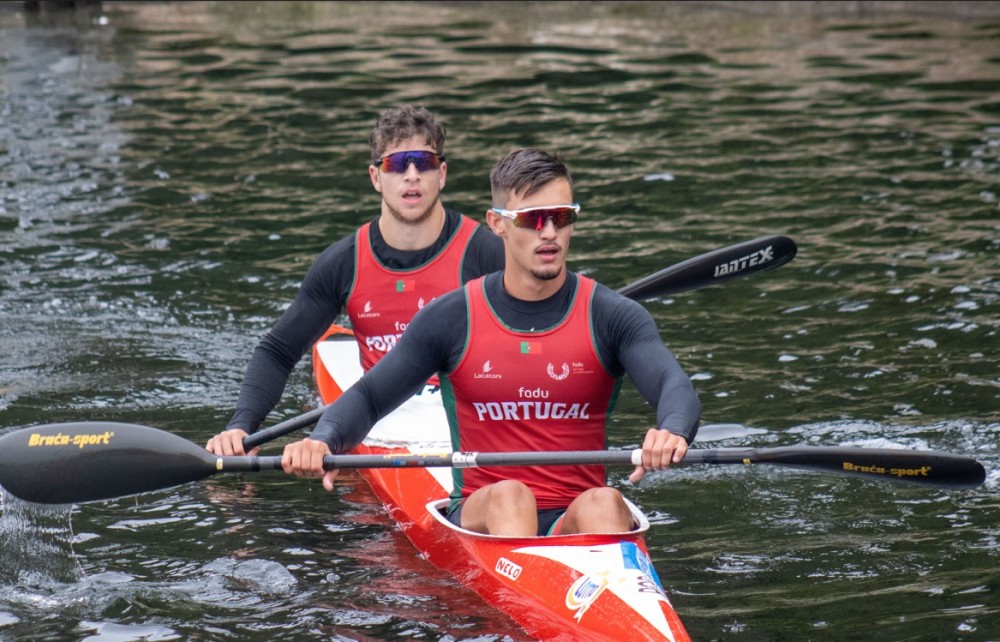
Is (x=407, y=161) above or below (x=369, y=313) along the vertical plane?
above

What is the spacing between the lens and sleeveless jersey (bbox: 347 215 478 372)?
721cm

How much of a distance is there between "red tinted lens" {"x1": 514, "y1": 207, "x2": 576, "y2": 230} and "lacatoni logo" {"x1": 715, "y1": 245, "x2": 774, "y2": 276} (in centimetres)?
286

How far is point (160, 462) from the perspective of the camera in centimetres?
590

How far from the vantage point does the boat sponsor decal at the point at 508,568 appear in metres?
5.27

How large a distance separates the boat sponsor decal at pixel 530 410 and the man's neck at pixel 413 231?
1.75m

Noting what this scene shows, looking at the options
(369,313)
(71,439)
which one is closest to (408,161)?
(369,313)

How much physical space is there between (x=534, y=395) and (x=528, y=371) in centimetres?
11

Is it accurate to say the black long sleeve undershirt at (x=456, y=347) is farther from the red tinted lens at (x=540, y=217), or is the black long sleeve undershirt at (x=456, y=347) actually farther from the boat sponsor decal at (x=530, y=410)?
the red tinted lens at (x=540, y=217)

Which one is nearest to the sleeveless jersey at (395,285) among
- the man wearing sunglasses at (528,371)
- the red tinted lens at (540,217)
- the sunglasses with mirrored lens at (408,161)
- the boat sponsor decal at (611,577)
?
the sunglasses with mirrored lens at (408,161)

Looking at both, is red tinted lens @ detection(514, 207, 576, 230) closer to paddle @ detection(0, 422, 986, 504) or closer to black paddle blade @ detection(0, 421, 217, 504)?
paddle @ detection(0, 422, 986, 504)

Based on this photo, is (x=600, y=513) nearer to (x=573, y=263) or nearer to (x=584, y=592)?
(x=584, y=592)

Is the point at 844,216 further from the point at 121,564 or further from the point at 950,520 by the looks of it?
the point at 121,564

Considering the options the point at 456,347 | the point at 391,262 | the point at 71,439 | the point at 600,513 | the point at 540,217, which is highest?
the point at 540,217

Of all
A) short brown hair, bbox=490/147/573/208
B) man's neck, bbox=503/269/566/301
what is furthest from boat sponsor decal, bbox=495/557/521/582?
short brown hair, bbox=490/147/573/208
